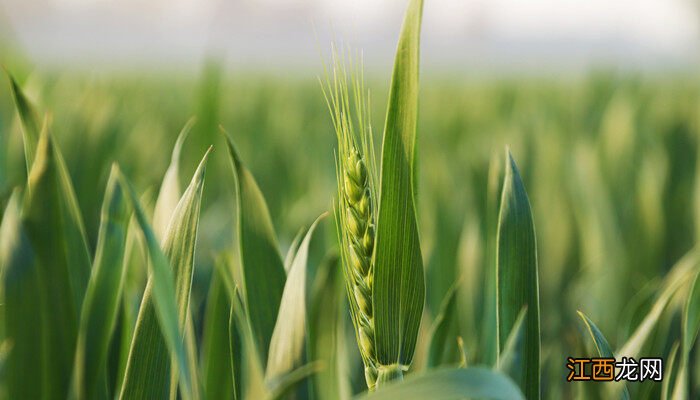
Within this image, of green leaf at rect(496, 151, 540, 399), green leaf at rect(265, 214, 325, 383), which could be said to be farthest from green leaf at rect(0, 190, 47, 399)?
green leaf at rect(496, 151, 540, 399)

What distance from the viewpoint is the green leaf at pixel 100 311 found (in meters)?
0.32

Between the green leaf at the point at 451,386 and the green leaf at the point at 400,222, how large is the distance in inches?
2.1

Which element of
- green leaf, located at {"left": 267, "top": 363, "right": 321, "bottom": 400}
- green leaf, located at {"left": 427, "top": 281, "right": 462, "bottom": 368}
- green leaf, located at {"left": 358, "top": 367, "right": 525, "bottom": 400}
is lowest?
green leaf, located at {"left": 427, "top": 281, "right": 462, "bottom": 368}

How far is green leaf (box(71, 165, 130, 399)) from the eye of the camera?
32 centimetres

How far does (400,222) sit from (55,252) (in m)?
0.19

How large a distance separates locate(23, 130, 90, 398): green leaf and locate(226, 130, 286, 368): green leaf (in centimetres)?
9

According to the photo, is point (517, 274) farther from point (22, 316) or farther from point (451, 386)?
point (22, 316)

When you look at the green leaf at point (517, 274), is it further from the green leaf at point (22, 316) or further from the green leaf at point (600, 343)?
the green leaf at point (22, 316)

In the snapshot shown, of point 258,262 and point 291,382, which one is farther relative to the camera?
point 258,262

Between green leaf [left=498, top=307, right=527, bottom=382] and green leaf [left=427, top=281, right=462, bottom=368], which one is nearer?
green leaf [left=498, top=307, right=527, bottom=382]

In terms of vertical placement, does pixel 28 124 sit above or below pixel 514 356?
above

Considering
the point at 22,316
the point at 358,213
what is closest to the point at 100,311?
the point at 22,316

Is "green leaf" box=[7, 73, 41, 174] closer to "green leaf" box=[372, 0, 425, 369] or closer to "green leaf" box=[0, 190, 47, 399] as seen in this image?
"green leaf" box=[0, 190, 47, 399]

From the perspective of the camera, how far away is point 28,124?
0.39 m
